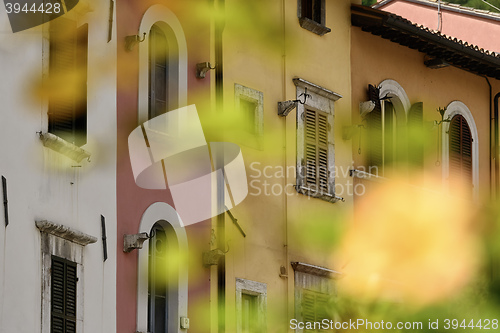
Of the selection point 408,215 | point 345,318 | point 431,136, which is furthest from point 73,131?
point 431,136

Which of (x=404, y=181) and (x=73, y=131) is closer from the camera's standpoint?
(x=73, y=131)

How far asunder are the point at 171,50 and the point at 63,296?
176 inches

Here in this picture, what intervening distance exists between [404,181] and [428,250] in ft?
3.84

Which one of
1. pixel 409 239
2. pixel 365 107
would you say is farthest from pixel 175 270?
pixel 365 107

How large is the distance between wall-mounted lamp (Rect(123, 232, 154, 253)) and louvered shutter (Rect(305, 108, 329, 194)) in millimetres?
4643

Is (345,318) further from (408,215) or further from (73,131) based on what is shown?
(408,215)

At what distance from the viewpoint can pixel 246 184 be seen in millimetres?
19609

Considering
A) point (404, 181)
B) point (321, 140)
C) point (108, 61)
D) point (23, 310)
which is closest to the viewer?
point (23, 310)

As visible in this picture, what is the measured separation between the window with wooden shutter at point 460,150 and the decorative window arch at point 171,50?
7.04 meters

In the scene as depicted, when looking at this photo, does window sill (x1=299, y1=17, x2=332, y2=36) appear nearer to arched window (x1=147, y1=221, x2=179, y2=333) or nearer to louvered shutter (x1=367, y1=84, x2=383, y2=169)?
louvered shutter (x1=367, y1=84, x2=383, y2=169)

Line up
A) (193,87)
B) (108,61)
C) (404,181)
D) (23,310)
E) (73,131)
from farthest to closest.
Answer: (404,181) < (193,87) < (108,61) < (73,131) < (23,310)

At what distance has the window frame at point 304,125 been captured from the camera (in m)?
20.8

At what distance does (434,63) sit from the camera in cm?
2389

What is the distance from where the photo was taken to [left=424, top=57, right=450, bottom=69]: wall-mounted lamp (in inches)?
939
